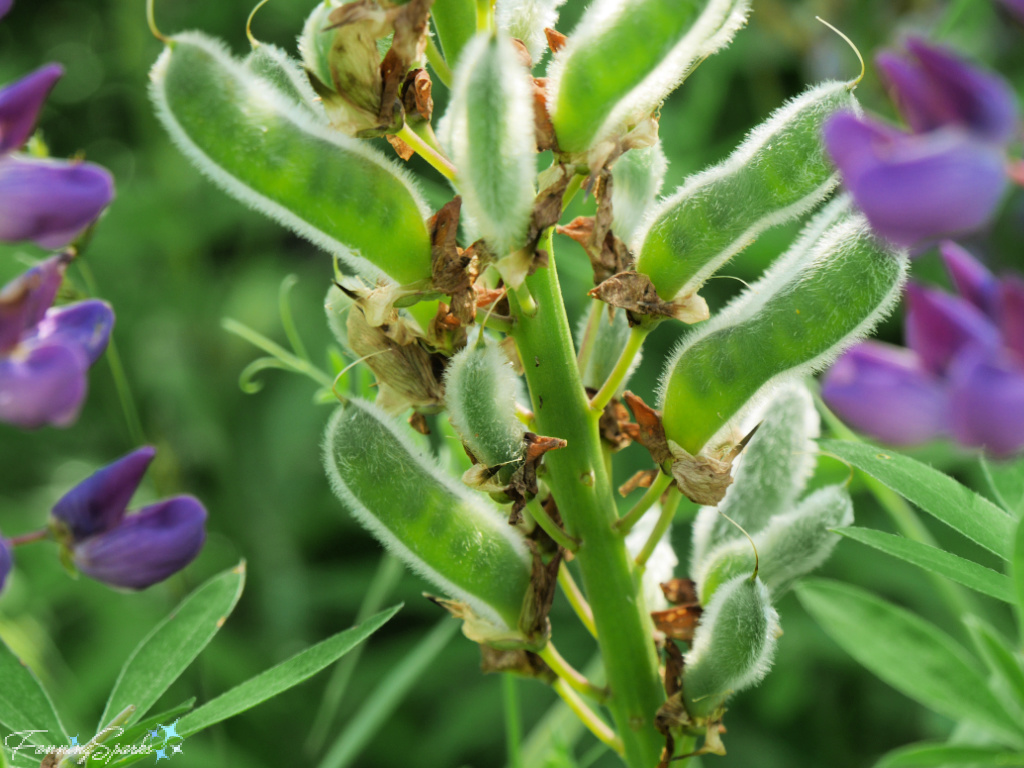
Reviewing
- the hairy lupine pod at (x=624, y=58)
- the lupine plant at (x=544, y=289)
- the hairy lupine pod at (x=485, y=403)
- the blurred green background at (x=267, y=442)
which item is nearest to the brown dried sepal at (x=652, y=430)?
the lupine plant at (x=544, y=289)

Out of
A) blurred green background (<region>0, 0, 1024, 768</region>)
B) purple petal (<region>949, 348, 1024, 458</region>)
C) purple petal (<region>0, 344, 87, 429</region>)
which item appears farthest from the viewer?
blurred green background (<region>0, 0, 1024, 768</region>)

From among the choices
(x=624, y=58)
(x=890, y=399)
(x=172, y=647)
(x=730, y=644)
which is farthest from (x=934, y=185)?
(x=172, y=647)

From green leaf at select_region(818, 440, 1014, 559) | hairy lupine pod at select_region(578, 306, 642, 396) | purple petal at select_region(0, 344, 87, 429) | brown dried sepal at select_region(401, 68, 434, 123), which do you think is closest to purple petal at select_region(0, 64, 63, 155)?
purple petal at select_region(0, 344, 87, 429)

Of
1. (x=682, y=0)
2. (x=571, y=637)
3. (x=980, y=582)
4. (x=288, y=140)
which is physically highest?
(x=682, y=0)

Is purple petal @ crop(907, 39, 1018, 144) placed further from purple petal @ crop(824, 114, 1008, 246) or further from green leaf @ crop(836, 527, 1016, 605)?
green leaf @ crop(836, 527, 1016, 605)

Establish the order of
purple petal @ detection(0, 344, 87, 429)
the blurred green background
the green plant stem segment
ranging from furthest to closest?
the blurred green background, the green plant stem segment, purple petal @ detection(0, 344, 87, 429)

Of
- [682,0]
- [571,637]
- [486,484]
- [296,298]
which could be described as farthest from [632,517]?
[296,298]

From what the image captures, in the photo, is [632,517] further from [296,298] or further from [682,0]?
[296,298]
